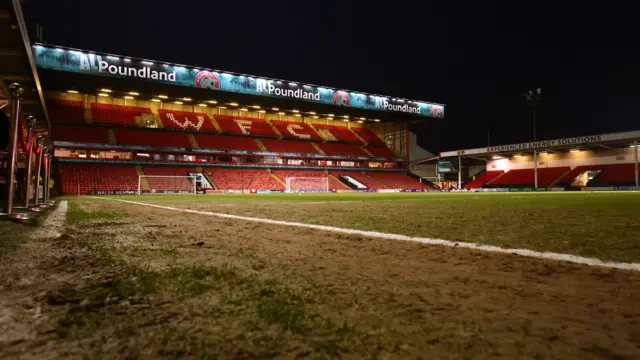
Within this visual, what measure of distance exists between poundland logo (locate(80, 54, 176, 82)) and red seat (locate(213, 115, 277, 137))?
995 centimetres

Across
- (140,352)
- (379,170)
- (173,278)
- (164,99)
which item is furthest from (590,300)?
(379,170)

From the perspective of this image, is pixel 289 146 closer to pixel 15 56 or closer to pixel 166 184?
pixel 166 184

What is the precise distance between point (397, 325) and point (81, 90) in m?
41.0

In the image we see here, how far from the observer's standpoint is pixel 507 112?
6294 cm

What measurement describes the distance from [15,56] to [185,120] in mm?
38291

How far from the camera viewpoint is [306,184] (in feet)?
130

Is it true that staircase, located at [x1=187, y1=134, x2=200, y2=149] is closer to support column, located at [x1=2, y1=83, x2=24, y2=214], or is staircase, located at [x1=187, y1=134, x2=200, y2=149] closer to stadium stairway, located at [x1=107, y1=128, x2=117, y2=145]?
stadium stairway, located at [x1=107, y1=128, x2=117, y2=145]

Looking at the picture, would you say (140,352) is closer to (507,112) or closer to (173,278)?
(173,278)

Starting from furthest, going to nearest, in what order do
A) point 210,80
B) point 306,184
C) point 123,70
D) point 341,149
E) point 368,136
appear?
1. point 368,136
2. point 341,149
3. point 306,184
4. point 210,80
5. point 123,70

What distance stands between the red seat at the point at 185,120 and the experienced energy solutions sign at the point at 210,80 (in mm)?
6410

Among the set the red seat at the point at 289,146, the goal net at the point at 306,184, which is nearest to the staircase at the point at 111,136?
the red seat at the point at 289,146

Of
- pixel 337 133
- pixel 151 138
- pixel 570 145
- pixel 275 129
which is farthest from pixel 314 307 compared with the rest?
pixel 337 133

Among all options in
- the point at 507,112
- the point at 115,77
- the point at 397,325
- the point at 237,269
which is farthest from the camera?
the point at 507,112

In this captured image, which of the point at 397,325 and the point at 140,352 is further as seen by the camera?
the point at 397,325
